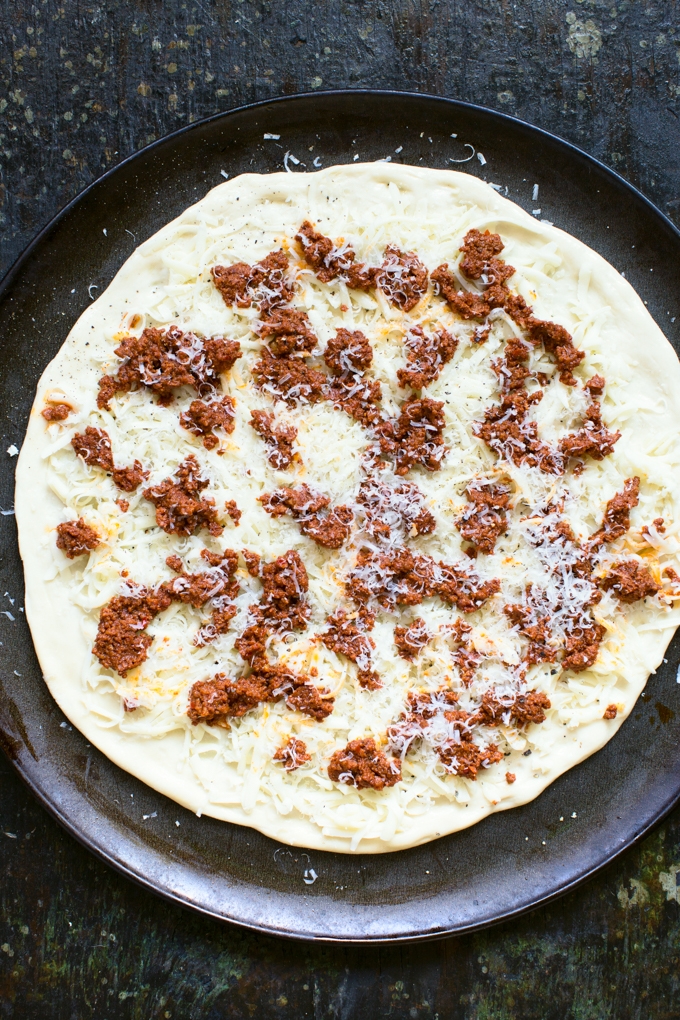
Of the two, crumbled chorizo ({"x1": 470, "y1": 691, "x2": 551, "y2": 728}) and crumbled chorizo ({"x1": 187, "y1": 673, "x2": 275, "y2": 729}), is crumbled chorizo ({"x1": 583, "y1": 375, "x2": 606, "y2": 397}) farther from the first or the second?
crumbled chorizo ({"x1": 187, "y1": 673, "x2": 275, "y2": 729})

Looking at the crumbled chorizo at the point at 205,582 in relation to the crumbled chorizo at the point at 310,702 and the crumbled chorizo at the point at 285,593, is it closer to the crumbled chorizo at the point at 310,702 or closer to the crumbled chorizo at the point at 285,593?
the crumbled chorizo at the point at 285,593

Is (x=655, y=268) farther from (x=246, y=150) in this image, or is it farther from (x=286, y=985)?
(x=286, y=985)

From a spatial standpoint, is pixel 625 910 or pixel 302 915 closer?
pixel 302 915

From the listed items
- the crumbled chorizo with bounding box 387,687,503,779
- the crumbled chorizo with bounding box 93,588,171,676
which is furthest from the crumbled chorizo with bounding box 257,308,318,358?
the crumbled chorizo with bounding box 387,687,503,779

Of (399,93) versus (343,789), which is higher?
(399,93)

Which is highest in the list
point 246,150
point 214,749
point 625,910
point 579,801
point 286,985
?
point 246,150

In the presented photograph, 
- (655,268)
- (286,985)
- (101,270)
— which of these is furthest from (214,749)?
(655,268)

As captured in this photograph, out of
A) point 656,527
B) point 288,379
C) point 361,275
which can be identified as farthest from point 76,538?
point 656,527
